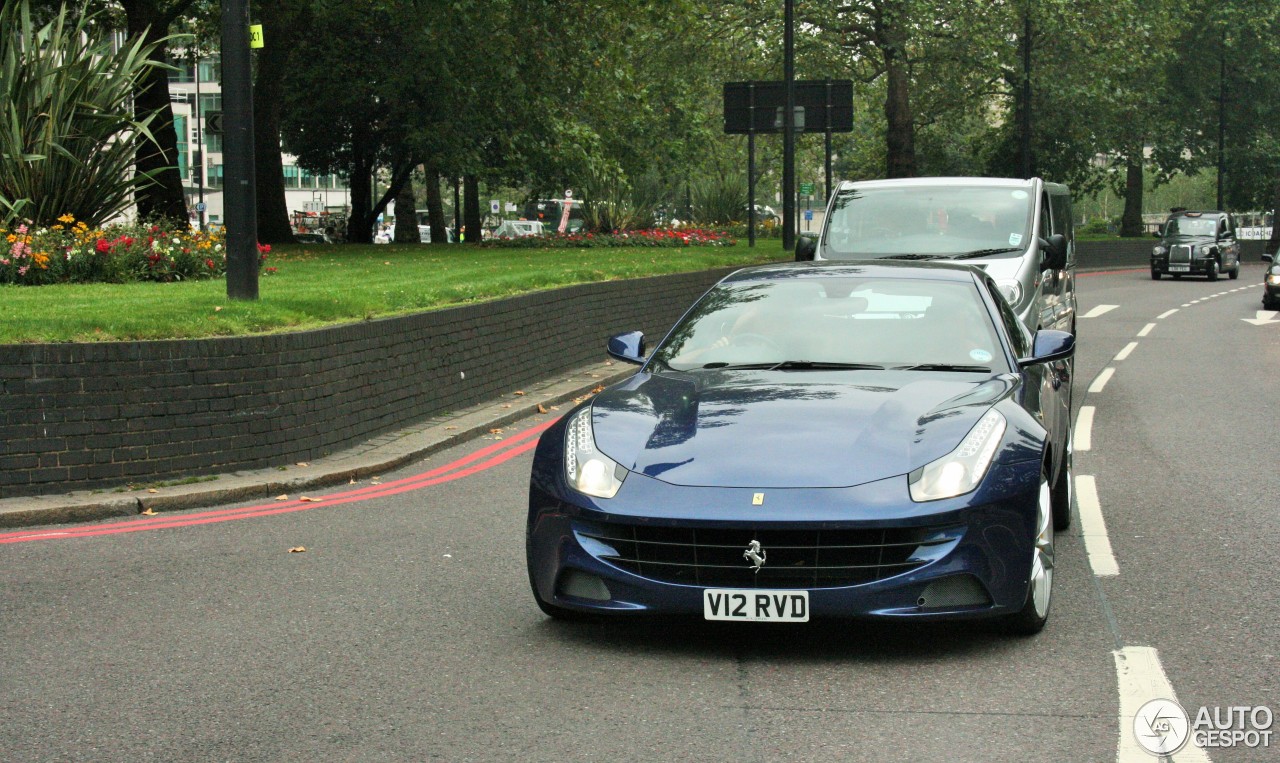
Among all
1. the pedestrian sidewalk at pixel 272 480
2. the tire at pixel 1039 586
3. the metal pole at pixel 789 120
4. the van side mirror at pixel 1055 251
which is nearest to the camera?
the tire at pixel 1039 586

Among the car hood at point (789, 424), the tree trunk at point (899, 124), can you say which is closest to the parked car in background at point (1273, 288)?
the tree trunk at point (899, 124)

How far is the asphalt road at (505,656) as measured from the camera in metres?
4.66

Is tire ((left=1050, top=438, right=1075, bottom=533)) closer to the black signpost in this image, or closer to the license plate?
the license plate

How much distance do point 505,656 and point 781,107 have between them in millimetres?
25790

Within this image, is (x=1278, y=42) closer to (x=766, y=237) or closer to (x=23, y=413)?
(x=766, y=237)

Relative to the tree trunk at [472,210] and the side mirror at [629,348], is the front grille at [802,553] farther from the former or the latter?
the tree trunk at [472,210]

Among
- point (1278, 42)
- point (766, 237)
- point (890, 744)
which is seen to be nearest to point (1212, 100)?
point (1278, 42)

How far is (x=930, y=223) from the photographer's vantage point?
45.4ft

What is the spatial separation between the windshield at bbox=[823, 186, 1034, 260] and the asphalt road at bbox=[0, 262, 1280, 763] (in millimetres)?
4947

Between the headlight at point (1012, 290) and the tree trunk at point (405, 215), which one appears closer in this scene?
the headlight at point (1012, 290)

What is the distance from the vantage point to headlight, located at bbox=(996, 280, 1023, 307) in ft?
40.2

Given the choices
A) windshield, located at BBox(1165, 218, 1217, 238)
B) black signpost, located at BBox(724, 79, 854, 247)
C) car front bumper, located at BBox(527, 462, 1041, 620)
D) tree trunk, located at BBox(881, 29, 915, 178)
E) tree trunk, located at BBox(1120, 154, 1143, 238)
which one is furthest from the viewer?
tree trunk, located at BBox(1120, 154, 1143, 238)

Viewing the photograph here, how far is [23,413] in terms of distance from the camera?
29.0ft

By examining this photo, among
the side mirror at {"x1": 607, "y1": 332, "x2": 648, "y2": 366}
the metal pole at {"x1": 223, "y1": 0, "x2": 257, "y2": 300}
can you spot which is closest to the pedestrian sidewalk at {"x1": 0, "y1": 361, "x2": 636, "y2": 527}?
the metal pole at {"x1": 223, "y1": 0, "x2": 257, "y2": 300}
